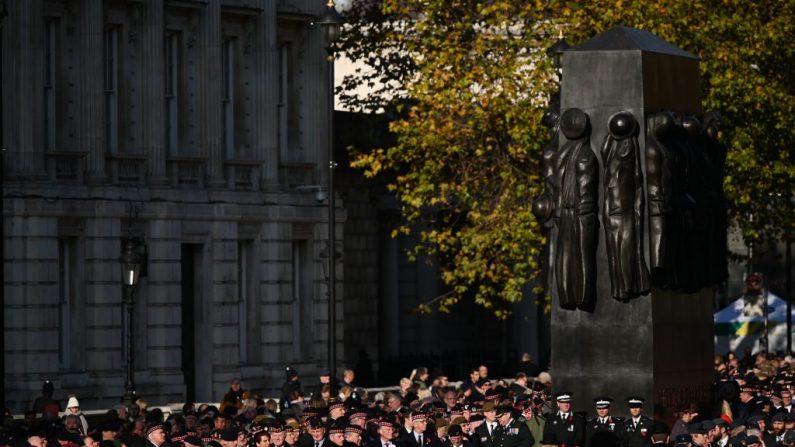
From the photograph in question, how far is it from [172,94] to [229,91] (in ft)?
6.67

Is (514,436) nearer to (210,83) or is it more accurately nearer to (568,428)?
(568,428)

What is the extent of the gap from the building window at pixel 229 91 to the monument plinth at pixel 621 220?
29897 mm

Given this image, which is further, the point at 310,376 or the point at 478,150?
the point at 310,376

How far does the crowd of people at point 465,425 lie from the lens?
2964 cm

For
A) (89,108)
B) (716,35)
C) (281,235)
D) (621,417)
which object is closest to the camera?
(621,417)

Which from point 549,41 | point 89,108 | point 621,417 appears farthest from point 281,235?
point 621,417

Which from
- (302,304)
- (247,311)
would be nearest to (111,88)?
(247,311)

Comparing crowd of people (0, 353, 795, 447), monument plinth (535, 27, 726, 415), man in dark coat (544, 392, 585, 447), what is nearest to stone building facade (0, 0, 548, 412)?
crowd of people (0, 353, 795, 447)

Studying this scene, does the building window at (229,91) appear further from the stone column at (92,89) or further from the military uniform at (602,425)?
the military uniform at (602,425)

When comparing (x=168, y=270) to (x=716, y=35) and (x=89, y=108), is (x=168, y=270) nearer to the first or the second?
(x=89, y=108)

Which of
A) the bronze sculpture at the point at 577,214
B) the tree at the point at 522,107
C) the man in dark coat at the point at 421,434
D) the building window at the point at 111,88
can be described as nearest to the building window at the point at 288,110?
the building window at the point at 111,88

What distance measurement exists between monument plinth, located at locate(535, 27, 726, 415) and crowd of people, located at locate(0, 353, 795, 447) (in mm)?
560

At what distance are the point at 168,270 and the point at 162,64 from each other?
4.85m

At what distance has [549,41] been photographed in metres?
52.1
